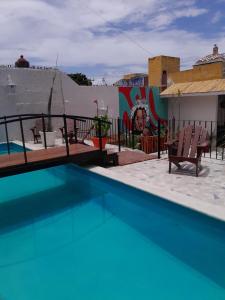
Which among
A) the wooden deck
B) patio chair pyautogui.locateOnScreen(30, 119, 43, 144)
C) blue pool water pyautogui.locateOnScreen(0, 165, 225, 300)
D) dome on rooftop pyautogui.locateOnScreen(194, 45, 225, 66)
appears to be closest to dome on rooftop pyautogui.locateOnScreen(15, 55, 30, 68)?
patio chair pyautogui.locateOnScreen(30, 119, 43, 144)

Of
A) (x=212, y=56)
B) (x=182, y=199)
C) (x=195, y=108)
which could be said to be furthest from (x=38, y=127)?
(x=212, y=56)

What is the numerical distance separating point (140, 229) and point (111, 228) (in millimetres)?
469

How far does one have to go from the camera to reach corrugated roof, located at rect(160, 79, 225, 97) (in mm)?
11784

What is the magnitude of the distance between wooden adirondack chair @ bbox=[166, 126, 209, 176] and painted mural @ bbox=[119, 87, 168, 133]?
6.72m

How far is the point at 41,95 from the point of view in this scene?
11516 mm

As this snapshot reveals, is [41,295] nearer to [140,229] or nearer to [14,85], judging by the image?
[140,229]

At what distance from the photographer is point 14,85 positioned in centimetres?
1070

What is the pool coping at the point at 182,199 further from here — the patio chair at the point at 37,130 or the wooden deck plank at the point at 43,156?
the patio chair at the point at 37,130

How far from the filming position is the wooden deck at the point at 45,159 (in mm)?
5219

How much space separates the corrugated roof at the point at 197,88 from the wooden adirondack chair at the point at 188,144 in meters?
5.85

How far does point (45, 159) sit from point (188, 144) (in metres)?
3.37

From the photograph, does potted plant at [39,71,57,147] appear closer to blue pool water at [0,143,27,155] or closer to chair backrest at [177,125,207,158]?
blue pool water at [0,143,27,155]

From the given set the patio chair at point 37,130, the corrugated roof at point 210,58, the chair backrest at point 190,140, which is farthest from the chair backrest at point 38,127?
the corrugated roof at point 210,58

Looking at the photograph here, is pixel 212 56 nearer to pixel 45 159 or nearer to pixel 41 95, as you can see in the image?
pixel 41 95
